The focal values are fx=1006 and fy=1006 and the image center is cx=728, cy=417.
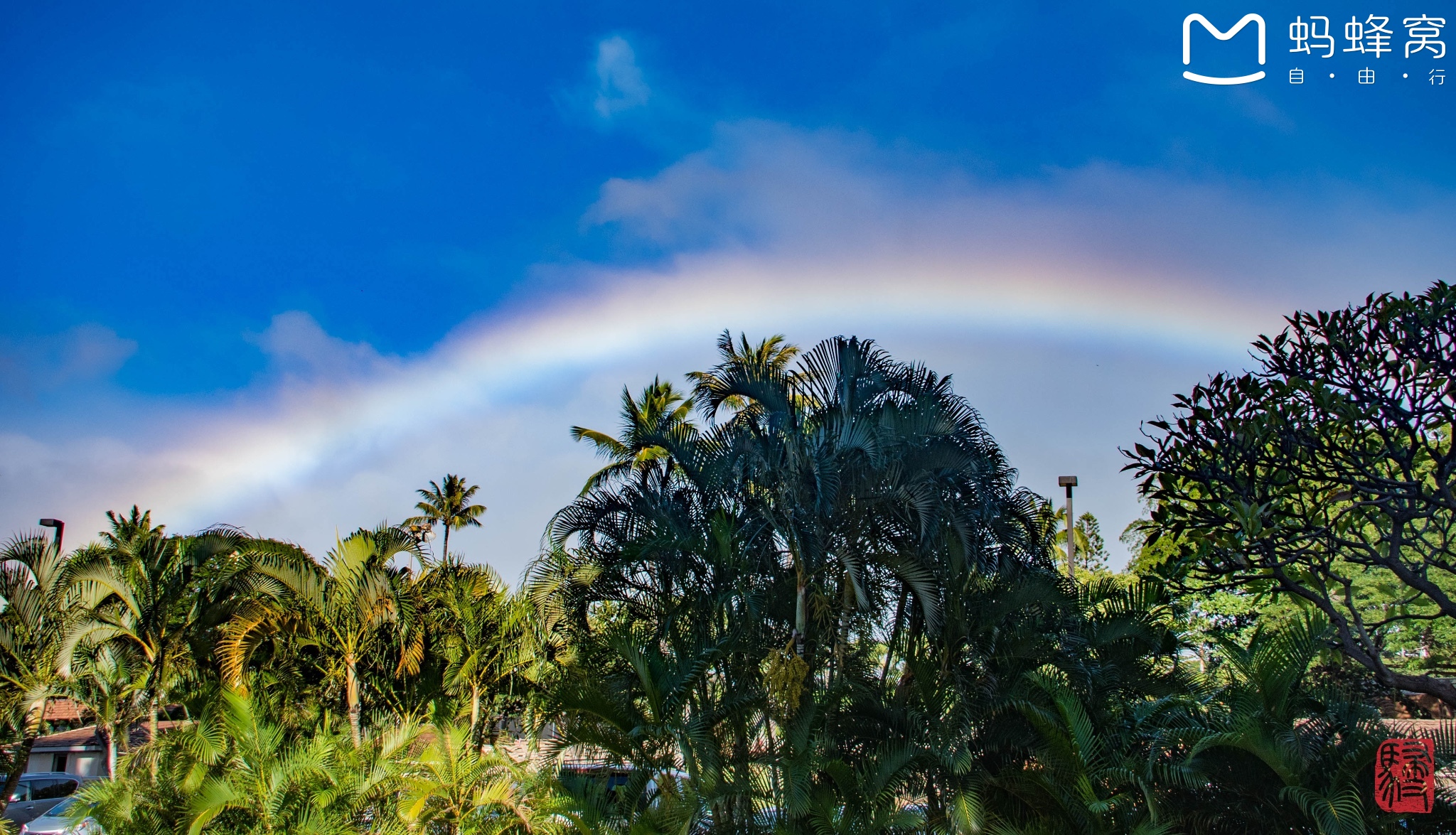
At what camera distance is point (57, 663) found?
46.6ft

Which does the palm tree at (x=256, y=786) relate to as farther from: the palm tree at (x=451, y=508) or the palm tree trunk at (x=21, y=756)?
the palm tree at (x=451, y=508)

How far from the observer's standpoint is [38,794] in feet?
67.4

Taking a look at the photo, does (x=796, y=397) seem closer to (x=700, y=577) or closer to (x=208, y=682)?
(x=700, y=577)

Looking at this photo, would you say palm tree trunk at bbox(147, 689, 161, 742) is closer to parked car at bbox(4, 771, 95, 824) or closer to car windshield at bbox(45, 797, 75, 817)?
parked car at bbox(4, 771, 95, 824)

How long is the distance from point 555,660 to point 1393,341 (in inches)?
429

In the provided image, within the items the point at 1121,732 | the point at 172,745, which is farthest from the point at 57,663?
the point at 1121,732

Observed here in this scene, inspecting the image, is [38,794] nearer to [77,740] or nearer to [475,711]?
[77,740]

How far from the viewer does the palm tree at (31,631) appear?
14.2 m

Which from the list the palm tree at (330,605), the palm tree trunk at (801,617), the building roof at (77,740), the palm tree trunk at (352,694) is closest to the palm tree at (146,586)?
the palm tree at (330,605)

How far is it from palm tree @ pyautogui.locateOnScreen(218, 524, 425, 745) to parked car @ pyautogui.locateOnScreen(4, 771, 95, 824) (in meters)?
4.92

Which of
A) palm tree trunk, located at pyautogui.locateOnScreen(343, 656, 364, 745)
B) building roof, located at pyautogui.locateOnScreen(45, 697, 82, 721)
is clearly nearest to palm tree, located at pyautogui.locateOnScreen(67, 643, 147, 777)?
palm tree trunk, located at pyautogui.locateOnScreen(343, 656, 364, 745)

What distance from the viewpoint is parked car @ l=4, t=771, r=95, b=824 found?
17875 mm

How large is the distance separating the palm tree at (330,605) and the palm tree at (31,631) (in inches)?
94.2

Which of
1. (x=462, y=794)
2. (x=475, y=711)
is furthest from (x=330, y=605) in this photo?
(x=462, y=794)
